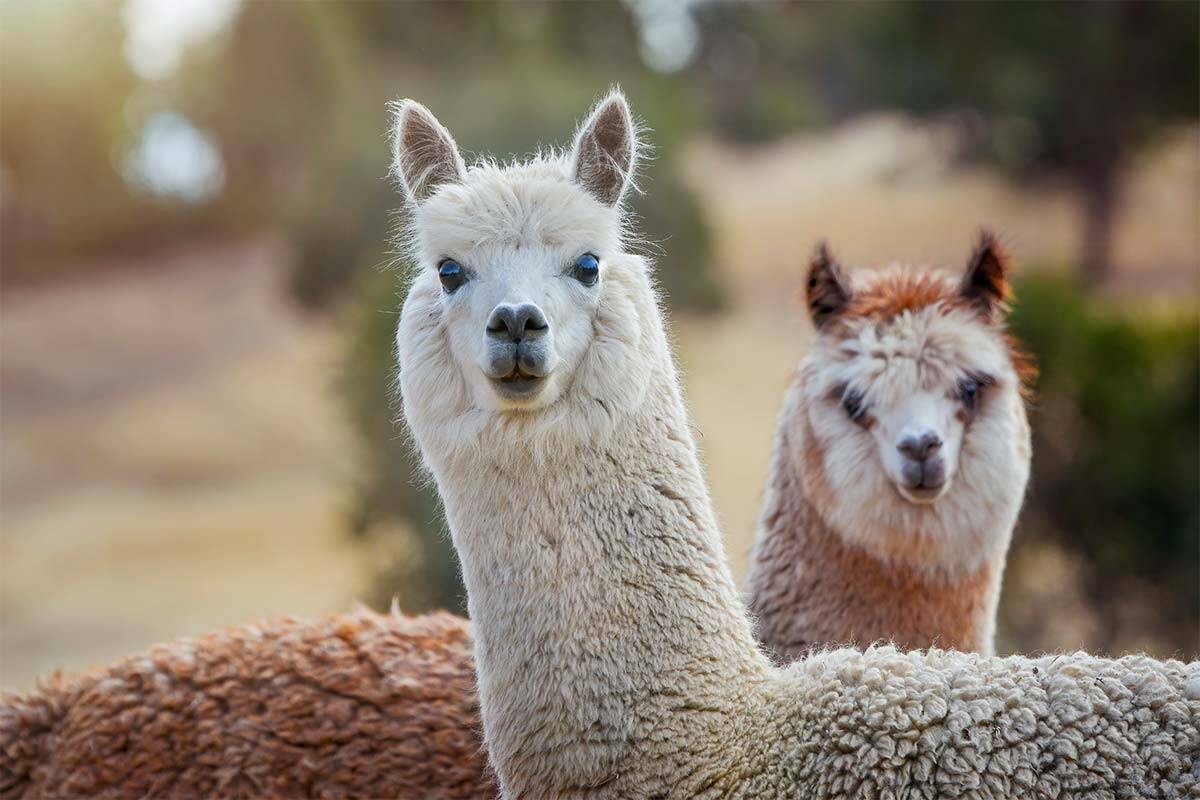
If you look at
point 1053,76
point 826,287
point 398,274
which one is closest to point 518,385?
point 826,287

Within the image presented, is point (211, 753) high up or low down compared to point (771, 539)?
down

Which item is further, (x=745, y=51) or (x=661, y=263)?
(x=745, y=51)

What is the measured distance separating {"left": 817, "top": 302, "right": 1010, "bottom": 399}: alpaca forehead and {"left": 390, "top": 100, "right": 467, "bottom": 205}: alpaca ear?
1.60 m

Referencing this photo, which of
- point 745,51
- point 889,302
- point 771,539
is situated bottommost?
point 771,539

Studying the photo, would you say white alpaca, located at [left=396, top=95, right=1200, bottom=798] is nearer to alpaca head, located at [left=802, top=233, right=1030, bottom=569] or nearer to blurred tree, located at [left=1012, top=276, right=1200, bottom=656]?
alpaca head, located at [left=802, top=233, right=1030, bottom=569]

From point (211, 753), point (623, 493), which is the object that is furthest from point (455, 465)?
point (211, 753)

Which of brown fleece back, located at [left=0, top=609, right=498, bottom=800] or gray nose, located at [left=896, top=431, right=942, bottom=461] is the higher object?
gray nose, located at [left=896, top=431, right=942, bottom=461]

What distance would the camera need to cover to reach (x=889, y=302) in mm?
4707

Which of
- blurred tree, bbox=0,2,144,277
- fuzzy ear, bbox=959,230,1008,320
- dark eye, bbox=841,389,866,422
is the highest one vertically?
blurred tree, bbox=0,2,144,277

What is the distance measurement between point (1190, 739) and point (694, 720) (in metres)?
1.12

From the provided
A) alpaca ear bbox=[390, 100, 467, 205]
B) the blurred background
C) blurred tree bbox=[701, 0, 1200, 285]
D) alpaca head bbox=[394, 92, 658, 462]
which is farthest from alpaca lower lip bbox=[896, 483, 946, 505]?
blurred tree bbox=[701, 0, 1200, 285]

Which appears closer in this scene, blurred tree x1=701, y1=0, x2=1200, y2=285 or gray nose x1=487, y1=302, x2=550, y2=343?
gray nose x1=487, y1=302, x2=550, y2=343

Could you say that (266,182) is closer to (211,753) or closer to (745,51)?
(745,51)

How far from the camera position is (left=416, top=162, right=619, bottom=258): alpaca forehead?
3.43 meters
